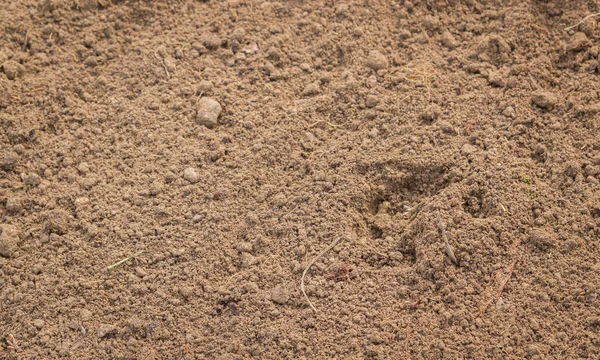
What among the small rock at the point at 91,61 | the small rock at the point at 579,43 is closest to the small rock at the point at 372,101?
the small rock at the point at 579,43


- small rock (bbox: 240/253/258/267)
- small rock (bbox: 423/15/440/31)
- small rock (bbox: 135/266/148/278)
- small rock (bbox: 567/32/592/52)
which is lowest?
small rock (bbox: 135/266/148/278)

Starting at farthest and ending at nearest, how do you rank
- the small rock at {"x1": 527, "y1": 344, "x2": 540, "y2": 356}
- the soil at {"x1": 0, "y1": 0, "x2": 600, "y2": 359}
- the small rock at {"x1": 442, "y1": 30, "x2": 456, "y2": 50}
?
the small rock at {"x1": 442, "y1": 30, "x2": 456, "y2": 50}, the soil at {"x1": 0, "y1": 0, "x2": 600, "y2": 359}, the small rock at {"x1": 527, "y1": 344, "x2": 540, "y2": 356}

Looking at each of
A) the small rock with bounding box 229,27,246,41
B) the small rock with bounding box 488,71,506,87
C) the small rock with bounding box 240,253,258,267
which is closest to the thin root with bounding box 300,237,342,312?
the small rock with bounding box 240,253,258,267

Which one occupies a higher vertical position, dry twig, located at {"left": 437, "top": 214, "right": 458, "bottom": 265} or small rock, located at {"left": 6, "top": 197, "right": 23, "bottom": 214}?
dry twig, located at {"left": 437, "top": 214, "right": 458, "bottom": 265}

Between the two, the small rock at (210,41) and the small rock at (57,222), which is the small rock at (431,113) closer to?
the small rock at (210,41)

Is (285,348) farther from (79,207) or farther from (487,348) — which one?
(79,207)

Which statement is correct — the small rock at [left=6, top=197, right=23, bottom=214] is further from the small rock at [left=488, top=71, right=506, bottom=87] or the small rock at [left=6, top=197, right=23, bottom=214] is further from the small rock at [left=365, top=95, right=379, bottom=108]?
the small rock at [left=488, top=71, right=506, bottom=87]

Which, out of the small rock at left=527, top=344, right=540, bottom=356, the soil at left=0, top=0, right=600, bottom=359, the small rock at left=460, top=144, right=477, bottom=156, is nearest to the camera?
the small rock at left=527, top=344, right=540, bottom=356
